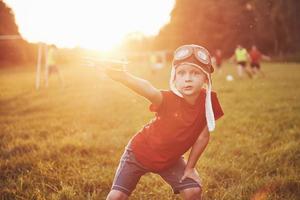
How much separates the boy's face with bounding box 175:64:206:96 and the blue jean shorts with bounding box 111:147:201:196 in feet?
2.35

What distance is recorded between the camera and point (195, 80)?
3.20m

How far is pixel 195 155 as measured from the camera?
334 centimetres

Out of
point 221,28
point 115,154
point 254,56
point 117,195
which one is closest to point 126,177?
point 117,195

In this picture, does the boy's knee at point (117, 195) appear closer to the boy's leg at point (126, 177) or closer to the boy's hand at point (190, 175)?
the boy's leg at point (126, 177)

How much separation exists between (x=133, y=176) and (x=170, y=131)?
1.73ft

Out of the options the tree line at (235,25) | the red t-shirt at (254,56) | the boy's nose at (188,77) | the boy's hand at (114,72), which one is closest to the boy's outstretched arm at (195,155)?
the boy's nose at (188,77)

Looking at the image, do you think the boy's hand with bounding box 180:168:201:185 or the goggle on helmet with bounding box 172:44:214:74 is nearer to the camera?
the goggle on helmet with bounding box 172:44:214:74

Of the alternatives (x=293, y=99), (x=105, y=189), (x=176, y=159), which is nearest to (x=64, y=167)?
(x=105, y=189)

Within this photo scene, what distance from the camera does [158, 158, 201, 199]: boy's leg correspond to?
3238 millimetres

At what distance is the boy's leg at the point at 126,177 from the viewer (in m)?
3.29

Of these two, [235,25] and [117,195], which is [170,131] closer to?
[117,195]

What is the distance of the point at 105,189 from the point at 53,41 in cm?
1638

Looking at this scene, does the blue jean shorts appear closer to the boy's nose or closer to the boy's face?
the boy's face

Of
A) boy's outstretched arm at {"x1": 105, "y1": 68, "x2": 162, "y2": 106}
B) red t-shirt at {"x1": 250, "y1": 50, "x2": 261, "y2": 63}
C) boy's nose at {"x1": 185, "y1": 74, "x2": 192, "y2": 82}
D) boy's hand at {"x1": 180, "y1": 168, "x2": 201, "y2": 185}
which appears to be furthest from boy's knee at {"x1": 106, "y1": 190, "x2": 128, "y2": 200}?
red t-shirt at {"x1": 250, "y1": 50, "x2": 261, "y2": 63}
